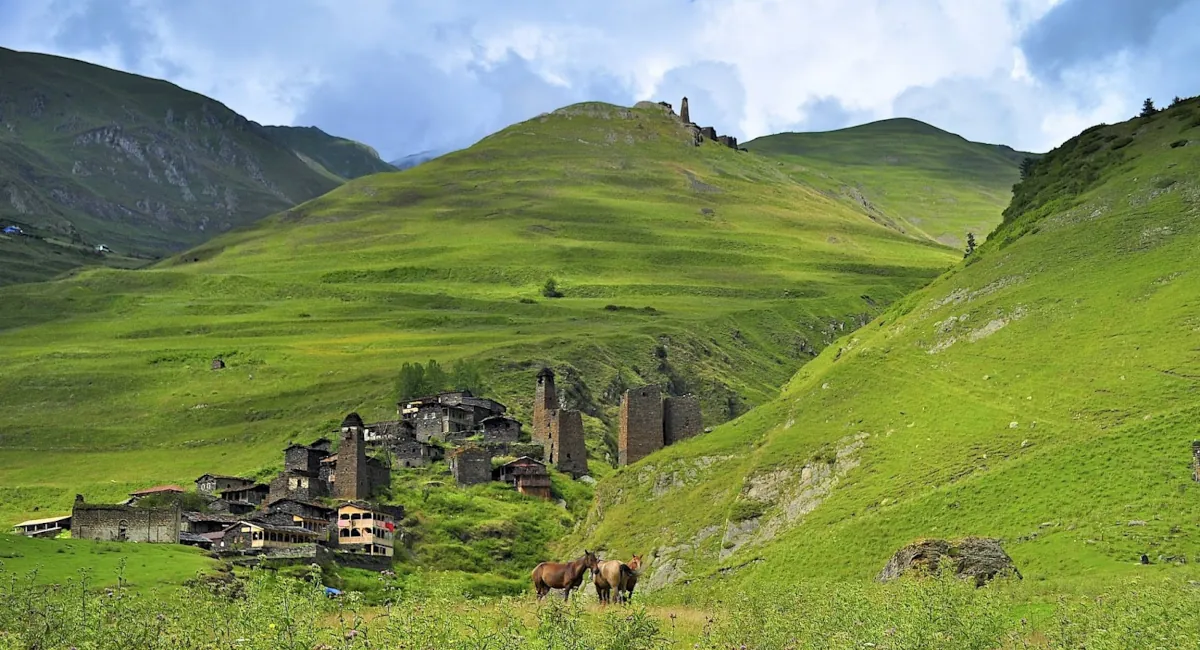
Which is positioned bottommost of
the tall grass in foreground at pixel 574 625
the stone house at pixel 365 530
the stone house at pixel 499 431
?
the stone house at pixel 365 530

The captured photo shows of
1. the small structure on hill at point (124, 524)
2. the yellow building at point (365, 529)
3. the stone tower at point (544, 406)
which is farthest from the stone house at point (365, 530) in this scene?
the stone tower at point (544, 406)

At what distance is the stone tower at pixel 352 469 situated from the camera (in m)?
116

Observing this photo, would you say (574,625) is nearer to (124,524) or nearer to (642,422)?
(124,524)

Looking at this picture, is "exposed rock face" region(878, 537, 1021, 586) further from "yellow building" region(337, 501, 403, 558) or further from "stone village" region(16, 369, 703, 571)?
"yellow building" region(337, 501, 403, 558)

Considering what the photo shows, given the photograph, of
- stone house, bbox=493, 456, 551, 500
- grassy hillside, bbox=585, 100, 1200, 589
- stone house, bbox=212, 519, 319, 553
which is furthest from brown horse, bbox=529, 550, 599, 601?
stone house, bbox=493, 456, 551, 500

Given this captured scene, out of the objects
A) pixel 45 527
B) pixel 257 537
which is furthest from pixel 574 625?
pixel 45 527

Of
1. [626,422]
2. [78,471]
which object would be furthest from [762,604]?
[78,471]

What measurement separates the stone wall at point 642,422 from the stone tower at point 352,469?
2305 centimetres

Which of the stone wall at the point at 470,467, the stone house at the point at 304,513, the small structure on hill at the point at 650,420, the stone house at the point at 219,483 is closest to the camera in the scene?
the stone house at the point at 304,513

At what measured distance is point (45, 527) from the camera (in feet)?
340

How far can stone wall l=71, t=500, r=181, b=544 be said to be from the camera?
99250mm

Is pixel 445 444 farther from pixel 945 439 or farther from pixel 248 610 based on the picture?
pixel 248 610

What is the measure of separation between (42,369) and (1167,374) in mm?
157141

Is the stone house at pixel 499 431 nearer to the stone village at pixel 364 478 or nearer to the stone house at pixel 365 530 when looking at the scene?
the stone village at pixel 364 478
